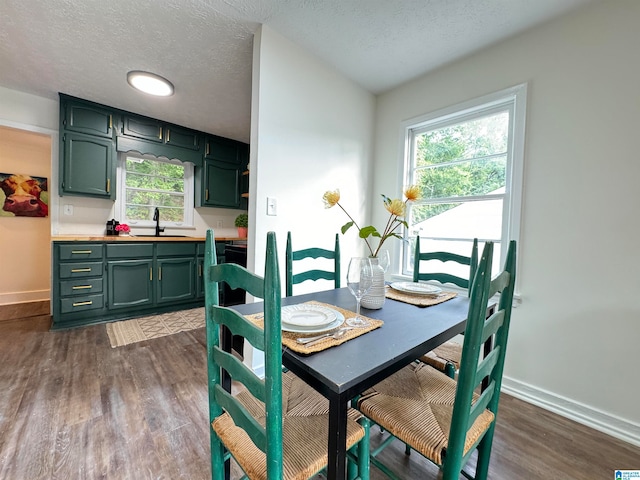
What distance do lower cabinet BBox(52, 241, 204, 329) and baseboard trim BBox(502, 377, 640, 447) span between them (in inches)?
132

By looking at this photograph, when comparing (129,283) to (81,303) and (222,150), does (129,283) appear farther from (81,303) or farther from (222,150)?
(222,150)

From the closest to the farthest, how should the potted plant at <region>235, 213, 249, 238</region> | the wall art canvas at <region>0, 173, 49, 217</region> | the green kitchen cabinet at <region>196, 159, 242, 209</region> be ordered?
the wall art canvas at <region>0, 173, 49, 217</region> < the potted plant at <region>235, 213, 249, 238</region> < the green kitchen cabinet at <region>196, 159, 242, 209</region>

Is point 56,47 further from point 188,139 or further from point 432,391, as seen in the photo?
point 432,391

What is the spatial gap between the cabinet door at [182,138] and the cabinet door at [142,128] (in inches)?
3.5

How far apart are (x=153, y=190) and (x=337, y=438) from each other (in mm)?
3881

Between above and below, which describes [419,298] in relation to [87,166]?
below

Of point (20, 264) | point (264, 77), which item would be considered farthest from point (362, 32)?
point (20, 264)

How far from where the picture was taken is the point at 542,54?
1.76 meters

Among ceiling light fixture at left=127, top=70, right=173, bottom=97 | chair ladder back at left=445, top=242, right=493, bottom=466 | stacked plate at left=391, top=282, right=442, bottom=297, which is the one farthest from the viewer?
ceiling light fixture at left=127, top=70, right=173, bottom=97

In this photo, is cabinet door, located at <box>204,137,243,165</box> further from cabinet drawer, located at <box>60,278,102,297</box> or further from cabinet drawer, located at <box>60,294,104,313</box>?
cabinet drawer, located at <box>60,294,104,313</box>

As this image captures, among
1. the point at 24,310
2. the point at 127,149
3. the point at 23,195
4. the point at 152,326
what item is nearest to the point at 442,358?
the point at 152,326

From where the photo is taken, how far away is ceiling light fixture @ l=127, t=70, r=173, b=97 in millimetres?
2332

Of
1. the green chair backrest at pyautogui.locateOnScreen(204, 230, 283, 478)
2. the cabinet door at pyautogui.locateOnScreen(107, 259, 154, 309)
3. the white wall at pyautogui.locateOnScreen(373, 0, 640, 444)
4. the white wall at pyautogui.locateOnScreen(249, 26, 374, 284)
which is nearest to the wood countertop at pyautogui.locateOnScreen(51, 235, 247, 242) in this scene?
the cabinet door at pyautogui.locateOnScreen(107, 259, 154, 309)

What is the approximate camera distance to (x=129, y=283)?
296cm
